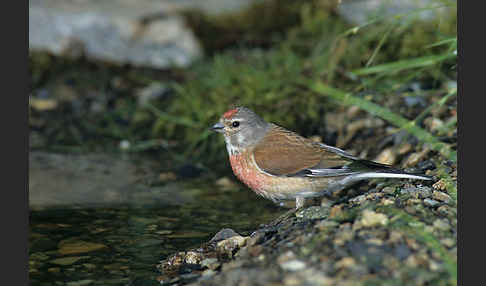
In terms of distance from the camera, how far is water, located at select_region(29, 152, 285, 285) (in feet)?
12.6

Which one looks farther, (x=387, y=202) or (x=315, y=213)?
(x=315, y=213)

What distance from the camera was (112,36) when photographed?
8.14m

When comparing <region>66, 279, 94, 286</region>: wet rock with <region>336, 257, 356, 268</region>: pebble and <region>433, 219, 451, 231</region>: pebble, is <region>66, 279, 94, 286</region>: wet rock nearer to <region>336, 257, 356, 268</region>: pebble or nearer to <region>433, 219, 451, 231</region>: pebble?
<region>336, 257, 356, 268</region>: pebble

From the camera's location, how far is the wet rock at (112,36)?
812 cm

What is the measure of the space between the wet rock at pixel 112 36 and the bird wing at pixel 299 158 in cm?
366

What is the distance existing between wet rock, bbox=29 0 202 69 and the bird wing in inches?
144

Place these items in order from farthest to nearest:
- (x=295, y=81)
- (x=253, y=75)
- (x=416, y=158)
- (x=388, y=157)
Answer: (x=253, y=75) < (x=295, y=81) < (x=388, y=157) < (x=416, y=158)

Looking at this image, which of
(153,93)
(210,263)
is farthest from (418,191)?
(153,93)

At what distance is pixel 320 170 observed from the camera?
4.42 m

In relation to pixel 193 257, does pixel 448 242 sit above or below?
above

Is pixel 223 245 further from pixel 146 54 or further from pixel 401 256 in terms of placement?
pixel 146 54

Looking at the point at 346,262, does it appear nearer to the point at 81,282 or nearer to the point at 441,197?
the point at 441,197

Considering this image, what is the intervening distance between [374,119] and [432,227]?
Answer: 2.78 metres

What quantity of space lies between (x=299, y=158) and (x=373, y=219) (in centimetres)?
126
